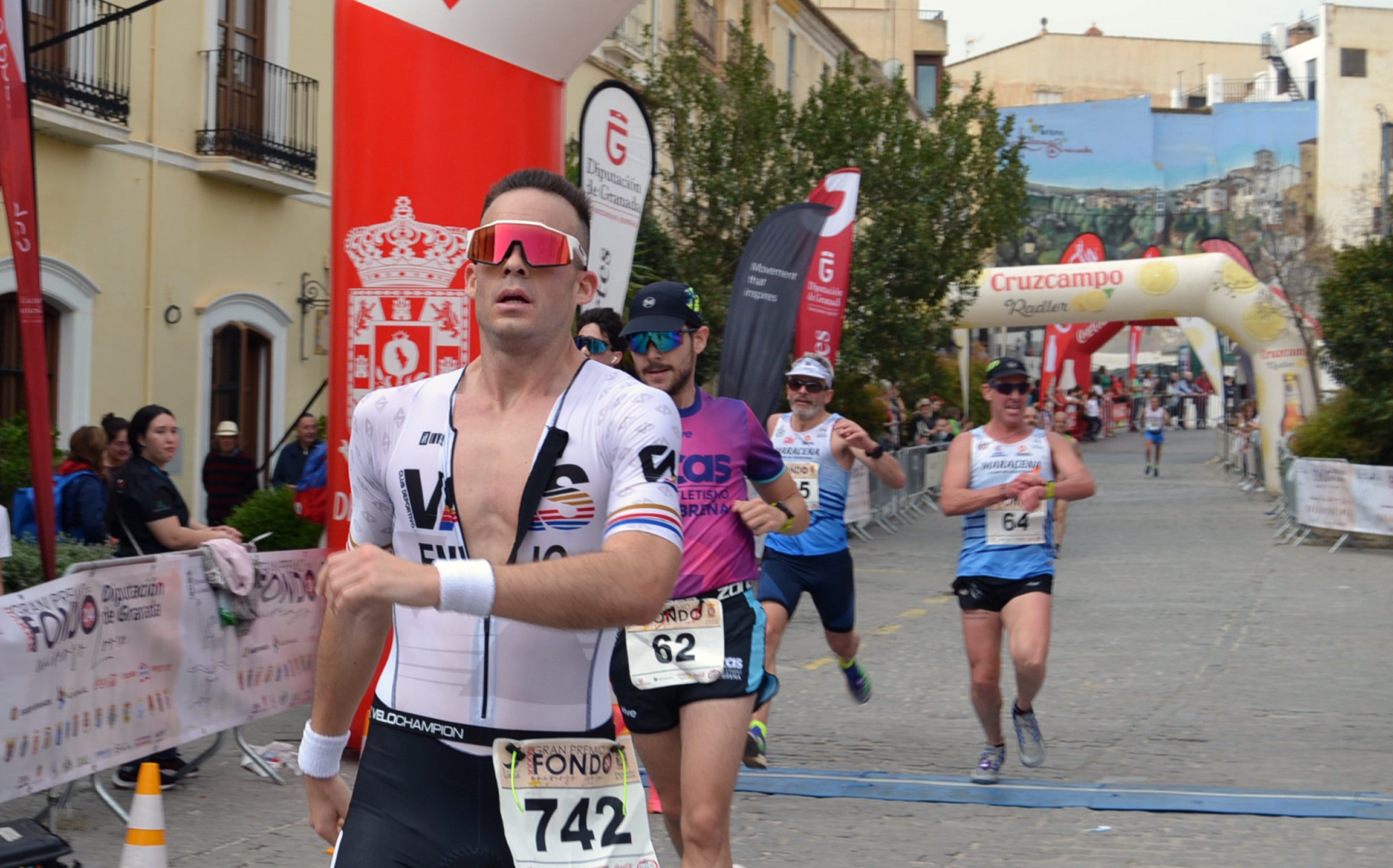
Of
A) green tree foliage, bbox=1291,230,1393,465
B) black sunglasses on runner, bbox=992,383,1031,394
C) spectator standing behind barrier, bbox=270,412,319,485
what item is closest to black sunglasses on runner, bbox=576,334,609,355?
black sunglasses on runner, bbox=992,383,1031,394

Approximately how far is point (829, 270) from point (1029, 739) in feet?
30.1

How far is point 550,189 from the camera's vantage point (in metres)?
2.78

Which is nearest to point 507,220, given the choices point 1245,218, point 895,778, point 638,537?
point 638,537

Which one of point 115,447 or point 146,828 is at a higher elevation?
point 115,447

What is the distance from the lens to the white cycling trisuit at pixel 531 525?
2.58 metres

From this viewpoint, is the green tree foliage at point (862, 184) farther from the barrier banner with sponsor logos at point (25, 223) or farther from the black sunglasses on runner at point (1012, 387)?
the barrier banner with sponsor logos at point (25, 223)

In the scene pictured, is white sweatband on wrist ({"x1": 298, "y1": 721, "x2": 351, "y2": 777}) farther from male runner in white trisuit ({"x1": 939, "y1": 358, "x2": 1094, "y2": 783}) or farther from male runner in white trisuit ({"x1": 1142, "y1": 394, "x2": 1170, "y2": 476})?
male runner in white trisuit ({"x1": 1142, "y1": 394, "x2": 1170, "y2": 476})

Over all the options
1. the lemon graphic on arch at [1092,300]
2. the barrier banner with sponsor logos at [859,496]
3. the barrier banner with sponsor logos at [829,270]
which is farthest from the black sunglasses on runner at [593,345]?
the lemon graphic on arch at [1092,300]

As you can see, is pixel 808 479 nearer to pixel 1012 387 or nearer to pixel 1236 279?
pixel 1012 387

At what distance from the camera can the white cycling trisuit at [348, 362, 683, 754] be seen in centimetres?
258

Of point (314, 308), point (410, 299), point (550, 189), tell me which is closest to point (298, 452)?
point (314, 308)

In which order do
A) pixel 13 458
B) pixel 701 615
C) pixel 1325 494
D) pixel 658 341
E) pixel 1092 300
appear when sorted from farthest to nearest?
→ pixel 1092 300 → pixel 1325 494 → pixel 13 458 → pixel 658 341 → pixel 701 615

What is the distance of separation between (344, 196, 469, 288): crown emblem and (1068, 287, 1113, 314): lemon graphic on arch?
23039mm

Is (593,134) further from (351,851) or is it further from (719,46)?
(719,46)
